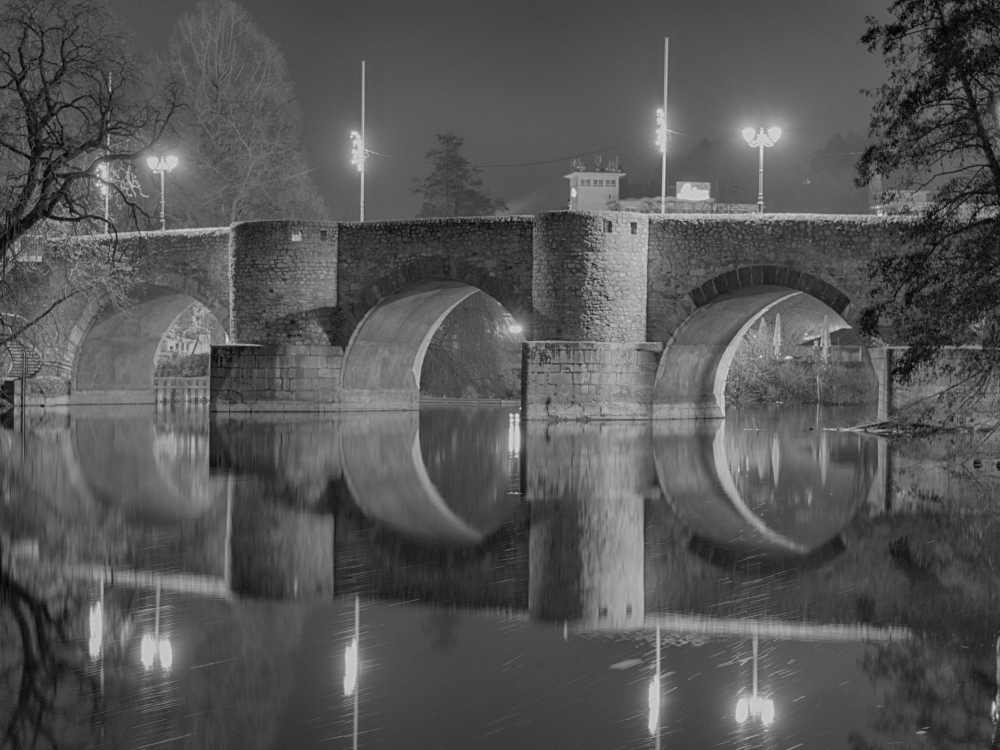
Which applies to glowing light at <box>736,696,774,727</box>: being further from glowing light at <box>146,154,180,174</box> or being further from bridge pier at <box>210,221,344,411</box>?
glowing light at <box>146,154,180,174</box>

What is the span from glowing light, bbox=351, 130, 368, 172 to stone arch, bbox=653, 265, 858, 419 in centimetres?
956

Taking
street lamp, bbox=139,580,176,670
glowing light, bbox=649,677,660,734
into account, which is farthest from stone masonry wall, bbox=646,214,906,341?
street lamp, bbox=139,580,176,670

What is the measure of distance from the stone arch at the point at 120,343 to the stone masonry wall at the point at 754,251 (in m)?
11.6

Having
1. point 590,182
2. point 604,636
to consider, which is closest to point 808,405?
point 604,636

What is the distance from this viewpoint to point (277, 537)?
9438 mm

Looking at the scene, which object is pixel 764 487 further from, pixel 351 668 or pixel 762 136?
pixel 762 136

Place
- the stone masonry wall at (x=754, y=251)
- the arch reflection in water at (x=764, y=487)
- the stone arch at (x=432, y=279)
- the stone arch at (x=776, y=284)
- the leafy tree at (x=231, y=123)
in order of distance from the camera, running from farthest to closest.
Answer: the leafy tree at (x=231, y=123)
the stone arch at (x=432, y=279)
the stone arch at (x=776, y=284)
the stone masonry wall at (x=754, y=251)
the arch reflection in water at (x=764, y=487)

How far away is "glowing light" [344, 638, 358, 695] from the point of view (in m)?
5.34

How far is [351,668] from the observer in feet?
18.5

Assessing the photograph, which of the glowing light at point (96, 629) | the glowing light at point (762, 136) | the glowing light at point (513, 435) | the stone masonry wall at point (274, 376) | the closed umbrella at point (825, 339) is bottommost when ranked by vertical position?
the glowing light at point (96, 629)

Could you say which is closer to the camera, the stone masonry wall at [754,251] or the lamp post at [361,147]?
the stone masonry wall at [754,251]

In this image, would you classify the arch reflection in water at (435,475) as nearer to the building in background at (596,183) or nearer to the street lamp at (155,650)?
the street lamp at (155,650)

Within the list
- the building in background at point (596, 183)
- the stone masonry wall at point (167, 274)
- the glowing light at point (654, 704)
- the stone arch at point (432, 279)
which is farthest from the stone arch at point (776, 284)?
the building in background at point (596, 183)

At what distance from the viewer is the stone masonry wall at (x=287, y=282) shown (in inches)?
1046
